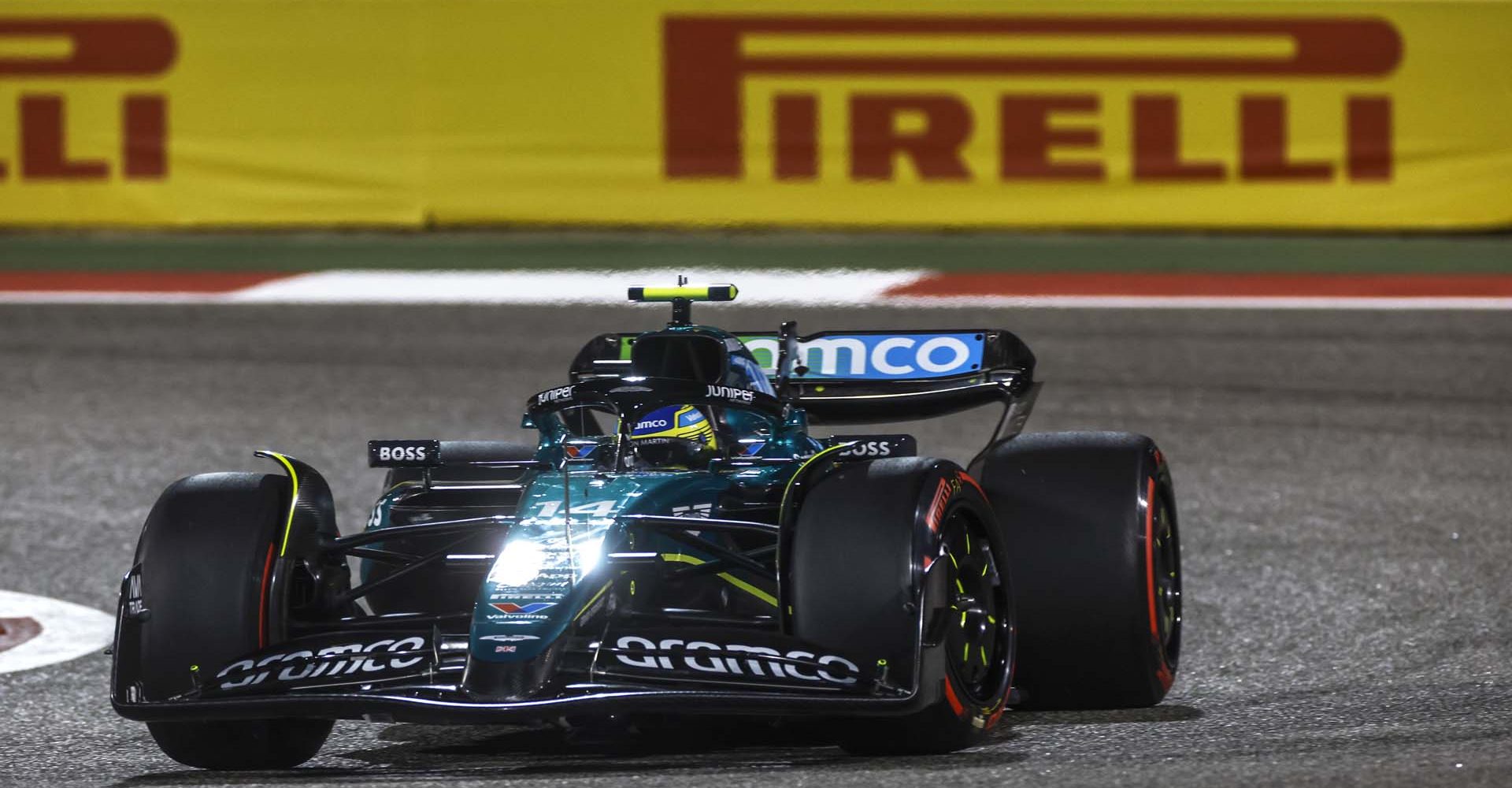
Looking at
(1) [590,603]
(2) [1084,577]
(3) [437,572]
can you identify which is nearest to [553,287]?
(3) [437,572]

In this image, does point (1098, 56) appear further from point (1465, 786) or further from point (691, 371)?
point (1465, 786)

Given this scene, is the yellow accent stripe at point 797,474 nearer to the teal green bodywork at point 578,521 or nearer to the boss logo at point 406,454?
the teal green bodywork at point 578,521

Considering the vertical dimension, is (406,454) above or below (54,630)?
above

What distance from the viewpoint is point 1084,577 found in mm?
7227

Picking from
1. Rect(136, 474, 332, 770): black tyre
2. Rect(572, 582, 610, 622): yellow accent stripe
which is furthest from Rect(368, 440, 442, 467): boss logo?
Rect(572, 582, 610, 622): yellow accent stripe

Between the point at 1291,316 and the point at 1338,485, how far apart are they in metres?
4.12

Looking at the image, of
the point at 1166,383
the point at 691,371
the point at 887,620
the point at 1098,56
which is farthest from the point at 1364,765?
the point at 1098,56

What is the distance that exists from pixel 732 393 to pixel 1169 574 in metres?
1.53

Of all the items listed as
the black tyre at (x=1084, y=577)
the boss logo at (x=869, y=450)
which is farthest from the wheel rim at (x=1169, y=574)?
the boss logo at (x=869, y=450)

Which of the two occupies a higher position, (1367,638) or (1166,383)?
(1166,383)

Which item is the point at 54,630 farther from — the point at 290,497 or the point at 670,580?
the point at 670,580

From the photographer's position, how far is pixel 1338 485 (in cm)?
1116

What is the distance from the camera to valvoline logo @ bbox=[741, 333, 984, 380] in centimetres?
829

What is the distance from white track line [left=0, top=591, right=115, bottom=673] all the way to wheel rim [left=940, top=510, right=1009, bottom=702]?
2992 mm
